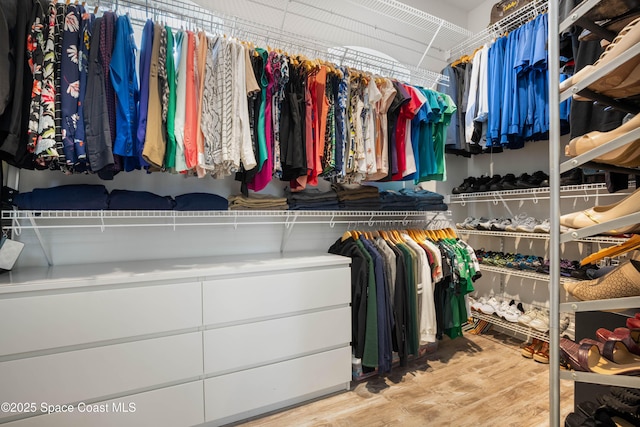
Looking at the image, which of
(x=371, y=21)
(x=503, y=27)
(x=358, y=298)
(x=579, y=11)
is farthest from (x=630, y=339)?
(x=371, y=21)

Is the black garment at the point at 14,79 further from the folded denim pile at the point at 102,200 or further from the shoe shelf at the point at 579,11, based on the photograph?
the shoe shelf at the point at 579,11

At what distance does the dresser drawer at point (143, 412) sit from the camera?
1316 mm

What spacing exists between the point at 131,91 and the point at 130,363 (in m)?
1.25

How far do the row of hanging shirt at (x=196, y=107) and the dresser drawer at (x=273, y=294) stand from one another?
56cm

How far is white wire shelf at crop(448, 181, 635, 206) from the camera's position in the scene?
2.08 m

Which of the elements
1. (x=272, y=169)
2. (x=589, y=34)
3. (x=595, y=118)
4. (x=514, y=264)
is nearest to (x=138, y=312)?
(x=272, y=169)

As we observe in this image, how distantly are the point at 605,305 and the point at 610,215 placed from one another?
0.24m

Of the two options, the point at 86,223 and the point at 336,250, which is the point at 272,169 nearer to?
the point at 336,250

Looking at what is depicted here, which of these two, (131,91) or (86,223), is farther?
(86,223)

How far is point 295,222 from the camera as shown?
7.44ft

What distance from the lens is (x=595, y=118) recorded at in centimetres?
137

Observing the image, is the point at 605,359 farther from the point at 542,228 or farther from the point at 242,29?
the point at 242,29

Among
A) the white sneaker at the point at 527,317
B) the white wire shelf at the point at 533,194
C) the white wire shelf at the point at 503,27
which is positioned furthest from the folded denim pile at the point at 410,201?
the white wire shelf at the point at 503,27

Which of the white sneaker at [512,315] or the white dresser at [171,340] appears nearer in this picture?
the white dresser at [171,340]
